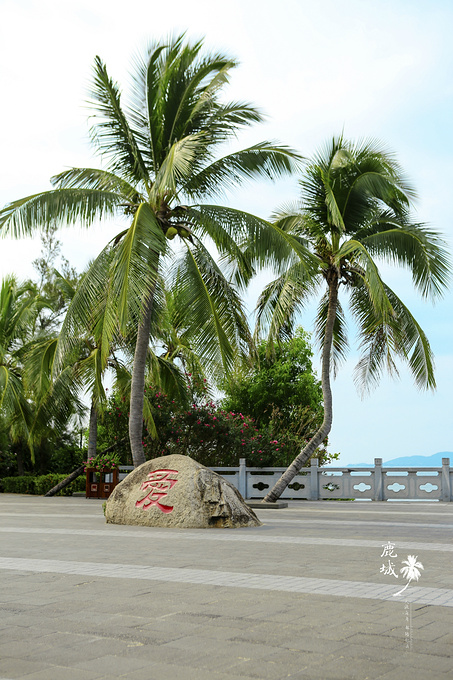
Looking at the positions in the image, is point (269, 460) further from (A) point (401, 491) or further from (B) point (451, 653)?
(B) point (451, 653)

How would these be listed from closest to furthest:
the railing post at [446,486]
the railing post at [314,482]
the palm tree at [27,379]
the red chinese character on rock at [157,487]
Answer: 1. the red chinese character on rock at [157,487]
2. the railing post at [446,486]
3. the railing post at [314,482]
4. the palm tree at [27,379]

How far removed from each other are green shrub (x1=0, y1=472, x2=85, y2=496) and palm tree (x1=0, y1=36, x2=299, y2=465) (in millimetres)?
11104

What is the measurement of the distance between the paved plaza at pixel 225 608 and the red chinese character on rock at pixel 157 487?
178 cm

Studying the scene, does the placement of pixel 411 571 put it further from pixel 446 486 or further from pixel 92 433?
pixel 92 433

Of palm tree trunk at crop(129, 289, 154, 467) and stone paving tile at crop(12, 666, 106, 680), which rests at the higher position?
palm tree trunk at crop(129, 289, 154, 467)

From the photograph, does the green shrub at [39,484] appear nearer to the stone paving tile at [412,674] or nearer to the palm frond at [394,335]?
the palm frond at [394,335]

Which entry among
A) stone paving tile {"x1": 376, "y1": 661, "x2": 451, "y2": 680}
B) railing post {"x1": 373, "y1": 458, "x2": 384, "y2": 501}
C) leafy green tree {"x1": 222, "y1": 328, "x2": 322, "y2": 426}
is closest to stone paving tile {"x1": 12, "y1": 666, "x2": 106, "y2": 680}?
stone paving tile {"x1": 376, "y1": 661, "x2": 451, "y2": 680}

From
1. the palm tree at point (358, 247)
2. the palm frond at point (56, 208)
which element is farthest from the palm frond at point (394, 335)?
the palm frond at point (56, 208)

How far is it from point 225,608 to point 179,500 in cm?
702

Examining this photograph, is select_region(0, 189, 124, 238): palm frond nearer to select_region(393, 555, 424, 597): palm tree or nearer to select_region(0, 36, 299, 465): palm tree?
select_region(0, 36, 299, 465): palm tree

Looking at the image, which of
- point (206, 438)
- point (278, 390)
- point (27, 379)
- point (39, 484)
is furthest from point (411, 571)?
point (278, 390)

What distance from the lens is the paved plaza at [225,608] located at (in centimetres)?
420

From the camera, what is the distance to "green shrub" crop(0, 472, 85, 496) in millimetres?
25922

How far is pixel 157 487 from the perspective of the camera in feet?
42.7
